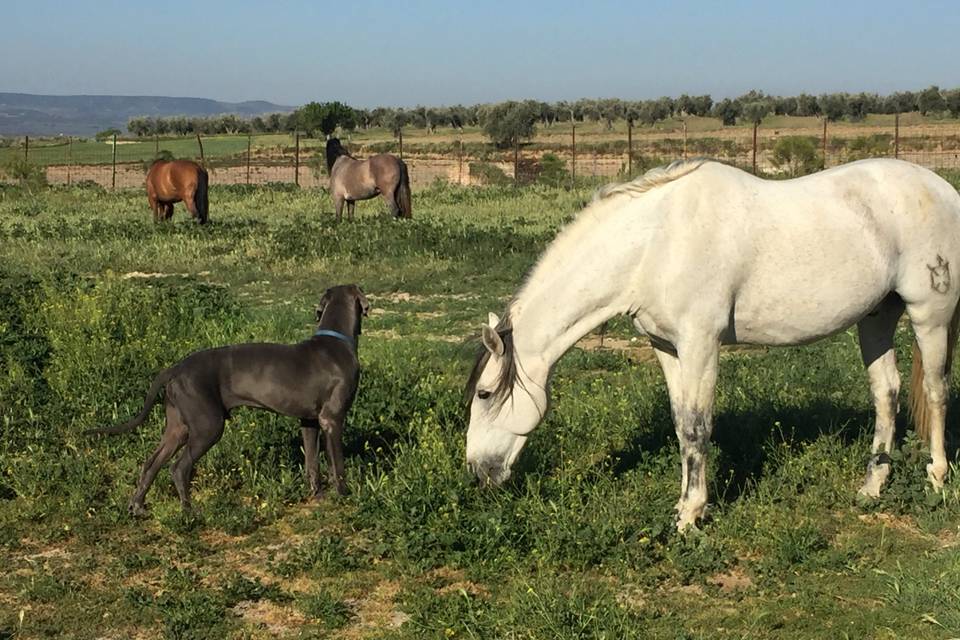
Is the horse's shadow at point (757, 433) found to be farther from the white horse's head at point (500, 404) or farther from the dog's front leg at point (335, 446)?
the dog's front leg at point (335, 446)

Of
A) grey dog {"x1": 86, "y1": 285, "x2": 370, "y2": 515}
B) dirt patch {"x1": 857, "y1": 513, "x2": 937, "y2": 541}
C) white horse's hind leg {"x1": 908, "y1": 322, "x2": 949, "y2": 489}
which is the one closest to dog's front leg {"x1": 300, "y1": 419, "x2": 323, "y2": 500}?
grey dog {"x1": 86, "y1": 285, "x2": 370, "y2": 515}

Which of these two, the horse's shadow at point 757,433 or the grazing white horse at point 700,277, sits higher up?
the grazing white horse at point 700,277

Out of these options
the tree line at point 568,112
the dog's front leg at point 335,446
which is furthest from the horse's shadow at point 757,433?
the tree line at point 568,112

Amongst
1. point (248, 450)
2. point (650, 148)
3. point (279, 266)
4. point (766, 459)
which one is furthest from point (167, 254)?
point (650, 148)

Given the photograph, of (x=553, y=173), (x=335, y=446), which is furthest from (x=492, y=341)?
(x=553, y=173)

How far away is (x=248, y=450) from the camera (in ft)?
22.7

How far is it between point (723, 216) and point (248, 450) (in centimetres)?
344

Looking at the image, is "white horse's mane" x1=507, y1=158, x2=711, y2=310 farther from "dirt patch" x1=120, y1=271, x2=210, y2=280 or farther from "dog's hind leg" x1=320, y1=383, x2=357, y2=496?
"dirt patch" x1=120, y1=271, x2=210, y2=280

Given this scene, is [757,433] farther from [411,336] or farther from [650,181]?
[411,336]

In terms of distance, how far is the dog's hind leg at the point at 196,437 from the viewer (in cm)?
599

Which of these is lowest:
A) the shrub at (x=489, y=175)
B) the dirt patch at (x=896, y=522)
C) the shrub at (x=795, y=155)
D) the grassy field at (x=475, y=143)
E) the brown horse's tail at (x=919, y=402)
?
the dirt patch at (x=896, y=522)

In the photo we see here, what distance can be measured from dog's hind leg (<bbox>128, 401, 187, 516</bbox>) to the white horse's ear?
1890mm

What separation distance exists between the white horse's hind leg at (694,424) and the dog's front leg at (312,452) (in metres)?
2.19

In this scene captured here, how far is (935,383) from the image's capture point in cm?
643
